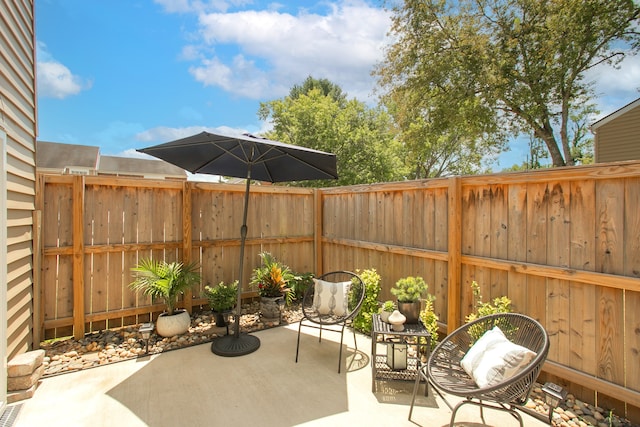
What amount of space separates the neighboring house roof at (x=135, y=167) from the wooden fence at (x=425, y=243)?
1432 cm

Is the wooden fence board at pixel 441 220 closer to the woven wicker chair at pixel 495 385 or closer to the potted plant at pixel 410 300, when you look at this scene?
the potted plant at pixel 410 300

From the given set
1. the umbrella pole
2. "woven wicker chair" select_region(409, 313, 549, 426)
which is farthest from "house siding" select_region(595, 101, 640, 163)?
the umbrella pole

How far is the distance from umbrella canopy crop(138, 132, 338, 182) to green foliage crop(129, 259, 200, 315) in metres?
1.26

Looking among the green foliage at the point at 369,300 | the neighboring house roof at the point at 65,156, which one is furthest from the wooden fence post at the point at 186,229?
the neighboring house roof at the point at 65,156

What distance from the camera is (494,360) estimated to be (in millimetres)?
2006

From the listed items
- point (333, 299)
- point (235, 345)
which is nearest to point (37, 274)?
point (235, 345)

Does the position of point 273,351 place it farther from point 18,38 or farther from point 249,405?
point 18,38

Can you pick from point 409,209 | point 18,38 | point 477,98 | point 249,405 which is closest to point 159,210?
point 18,38

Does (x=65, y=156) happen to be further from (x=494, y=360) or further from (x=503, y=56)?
(x=494, y=360)

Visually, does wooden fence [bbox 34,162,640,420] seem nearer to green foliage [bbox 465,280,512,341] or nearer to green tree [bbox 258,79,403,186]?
green foliage [bbox 465,280,512,341]

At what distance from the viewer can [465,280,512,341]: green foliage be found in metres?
2.59

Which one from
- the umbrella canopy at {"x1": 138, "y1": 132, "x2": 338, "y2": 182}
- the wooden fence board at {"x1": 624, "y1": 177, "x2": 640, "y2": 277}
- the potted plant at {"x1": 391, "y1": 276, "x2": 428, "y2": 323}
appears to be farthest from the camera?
the umbrella canopy at {"x1": 138, "y1": 132, "x2": 338, "y2": 182}

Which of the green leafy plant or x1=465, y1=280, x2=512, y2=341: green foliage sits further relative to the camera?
the green leafy plant

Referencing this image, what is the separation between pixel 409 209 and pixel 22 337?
412 cm
